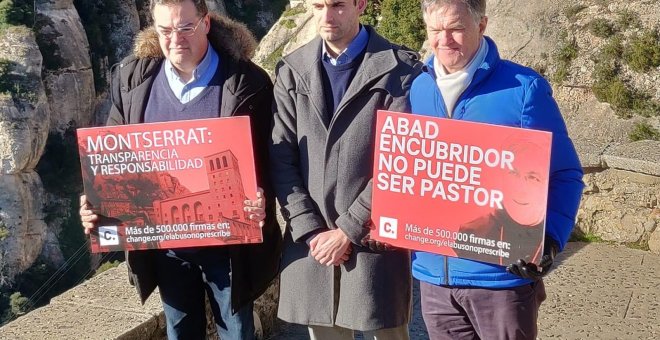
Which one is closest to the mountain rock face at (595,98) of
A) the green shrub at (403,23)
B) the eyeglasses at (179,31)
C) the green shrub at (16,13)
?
the eyeglasses at (179,31)

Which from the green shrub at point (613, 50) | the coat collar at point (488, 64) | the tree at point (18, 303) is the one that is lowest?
the tree at point (18, 303)

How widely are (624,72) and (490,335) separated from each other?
16.5 feet

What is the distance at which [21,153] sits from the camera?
40.9 metres

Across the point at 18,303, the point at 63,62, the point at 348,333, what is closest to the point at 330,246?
the point at 348,333

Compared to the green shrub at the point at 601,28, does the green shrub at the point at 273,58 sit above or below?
below

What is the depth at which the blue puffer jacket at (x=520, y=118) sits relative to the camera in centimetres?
258

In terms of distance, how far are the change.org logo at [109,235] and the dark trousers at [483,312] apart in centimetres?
125

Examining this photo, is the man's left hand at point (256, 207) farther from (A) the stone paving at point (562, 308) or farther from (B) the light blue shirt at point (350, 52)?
(A) the stone paving at point (562, 308)

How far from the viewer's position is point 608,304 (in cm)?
486

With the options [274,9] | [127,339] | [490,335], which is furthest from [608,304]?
[274,9]

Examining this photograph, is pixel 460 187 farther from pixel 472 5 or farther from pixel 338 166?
pixel 472 5

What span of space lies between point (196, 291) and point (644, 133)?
4551mm

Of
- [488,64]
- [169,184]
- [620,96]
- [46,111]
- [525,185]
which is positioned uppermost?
[488,64]

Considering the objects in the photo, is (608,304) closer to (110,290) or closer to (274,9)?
(110,290)
